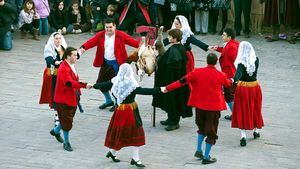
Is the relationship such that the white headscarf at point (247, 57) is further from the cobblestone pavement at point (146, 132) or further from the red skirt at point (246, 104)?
the cobblestone pavement at point (146, 132)

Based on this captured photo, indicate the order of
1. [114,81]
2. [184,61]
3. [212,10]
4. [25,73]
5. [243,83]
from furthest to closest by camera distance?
[212,10] < [25,73] < [184,61] < [243,83] < [114,81]

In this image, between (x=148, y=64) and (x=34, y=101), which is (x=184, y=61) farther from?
(x=34, y=101)

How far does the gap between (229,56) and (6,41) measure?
740 cm

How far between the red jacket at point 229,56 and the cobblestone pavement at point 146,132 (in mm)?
924

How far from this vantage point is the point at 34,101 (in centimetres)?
1383

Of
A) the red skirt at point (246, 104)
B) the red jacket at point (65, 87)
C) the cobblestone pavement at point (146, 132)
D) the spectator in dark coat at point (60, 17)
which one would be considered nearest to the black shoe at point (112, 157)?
the cobblestone pavement at point (146, 132)

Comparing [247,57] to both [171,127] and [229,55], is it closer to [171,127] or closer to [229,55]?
[229,55]

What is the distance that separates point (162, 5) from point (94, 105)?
6.50m

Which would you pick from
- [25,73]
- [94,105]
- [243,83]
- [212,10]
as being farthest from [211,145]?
[212,10]

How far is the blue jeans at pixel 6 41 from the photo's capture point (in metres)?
17.9

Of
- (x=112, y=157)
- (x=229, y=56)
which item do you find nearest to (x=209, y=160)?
(x=112, y=157)

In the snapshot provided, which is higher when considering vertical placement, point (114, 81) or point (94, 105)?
point (114, 81)

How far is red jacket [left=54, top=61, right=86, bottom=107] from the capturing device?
10.8 metres

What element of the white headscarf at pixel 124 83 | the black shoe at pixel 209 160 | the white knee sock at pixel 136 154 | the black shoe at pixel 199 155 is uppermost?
the white headscarf at pixel 124 83
